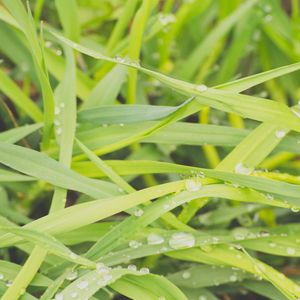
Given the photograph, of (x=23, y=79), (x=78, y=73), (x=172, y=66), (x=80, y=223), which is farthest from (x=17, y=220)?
(x=172, y=66)

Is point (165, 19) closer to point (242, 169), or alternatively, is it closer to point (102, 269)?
point (242, 169)

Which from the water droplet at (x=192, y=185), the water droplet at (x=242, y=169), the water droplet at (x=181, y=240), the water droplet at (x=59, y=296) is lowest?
the water droplet at (x=59, y=296)

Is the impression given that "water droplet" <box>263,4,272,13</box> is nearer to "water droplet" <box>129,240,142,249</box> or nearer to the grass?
the grass

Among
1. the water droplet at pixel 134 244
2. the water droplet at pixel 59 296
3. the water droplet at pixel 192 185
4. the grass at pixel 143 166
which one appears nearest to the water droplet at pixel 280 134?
the grass at pixel 143 166

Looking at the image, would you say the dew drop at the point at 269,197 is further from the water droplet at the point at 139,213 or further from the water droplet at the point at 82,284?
the water droplet at the point at 82,284

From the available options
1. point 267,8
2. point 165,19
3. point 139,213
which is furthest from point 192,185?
point 267,8

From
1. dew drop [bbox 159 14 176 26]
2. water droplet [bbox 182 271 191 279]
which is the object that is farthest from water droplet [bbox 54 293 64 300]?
dew drop [bbox 159 14 176 26]
